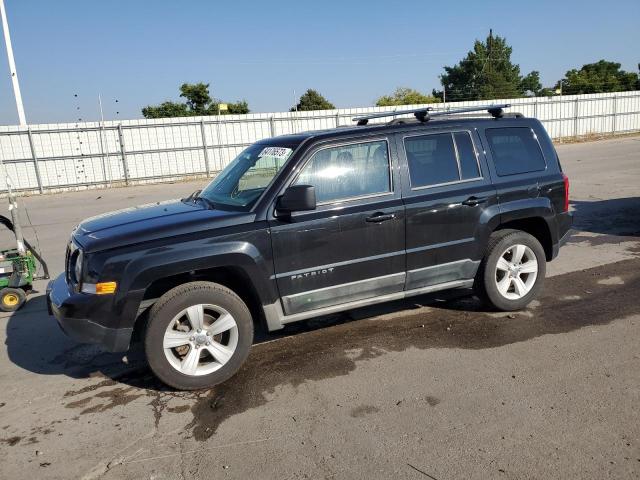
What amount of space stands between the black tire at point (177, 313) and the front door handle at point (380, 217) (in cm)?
126

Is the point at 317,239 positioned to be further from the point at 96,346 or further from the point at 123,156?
the point at 123,156

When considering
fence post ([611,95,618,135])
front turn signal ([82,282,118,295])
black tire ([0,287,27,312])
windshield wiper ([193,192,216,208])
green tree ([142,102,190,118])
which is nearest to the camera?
front turn signal ([82,282,118,295])

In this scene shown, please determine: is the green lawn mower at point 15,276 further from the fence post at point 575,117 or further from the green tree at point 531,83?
the green tree at point 531,83

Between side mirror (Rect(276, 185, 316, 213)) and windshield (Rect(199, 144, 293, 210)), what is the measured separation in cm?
34

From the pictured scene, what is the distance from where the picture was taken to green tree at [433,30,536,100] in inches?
2431

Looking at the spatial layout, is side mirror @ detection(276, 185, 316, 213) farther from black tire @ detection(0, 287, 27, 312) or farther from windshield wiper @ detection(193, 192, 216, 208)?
black tire @ detection(0, 287, 27, 312)

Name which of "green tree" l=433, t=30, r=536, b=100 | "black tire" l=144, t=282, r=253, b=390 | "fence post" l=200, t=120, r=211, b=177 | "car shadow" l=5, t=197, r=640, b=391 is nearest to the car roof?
"black tire" l=144, t=282, r=253, b=390

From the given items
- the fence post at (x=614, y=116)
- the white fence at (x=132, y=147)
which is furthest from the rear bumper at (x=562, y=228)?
the fence post at (x=614, y=116)

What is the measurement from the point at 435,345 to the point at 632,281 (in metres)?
2.98

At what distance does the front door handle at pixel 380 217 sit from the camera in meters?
4.27

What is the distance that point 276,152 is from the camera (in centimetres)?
448

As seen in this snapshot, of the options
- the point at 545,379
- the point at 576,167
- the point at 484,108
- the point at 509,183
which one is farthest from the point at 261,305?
the point at 576,167

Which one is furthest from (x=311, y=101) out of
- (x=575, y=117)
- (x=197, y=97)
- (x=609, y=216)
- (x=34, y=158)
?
(x=609, y=216)

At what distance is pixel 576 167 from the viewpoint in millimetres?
17547
